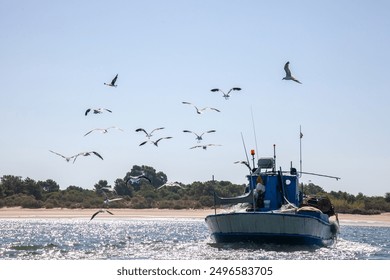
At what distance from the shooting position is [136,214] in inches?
3386

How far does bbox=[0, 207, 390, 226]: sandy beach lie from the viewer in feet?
254

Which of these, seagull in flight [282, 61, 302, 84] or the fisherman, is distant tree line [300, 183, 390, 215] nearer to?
the fisherman

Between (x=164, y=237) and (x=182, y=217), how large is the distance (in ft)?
105

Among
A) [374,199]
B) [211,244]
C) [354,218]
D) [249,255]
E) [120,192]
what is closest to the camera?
[249,255]

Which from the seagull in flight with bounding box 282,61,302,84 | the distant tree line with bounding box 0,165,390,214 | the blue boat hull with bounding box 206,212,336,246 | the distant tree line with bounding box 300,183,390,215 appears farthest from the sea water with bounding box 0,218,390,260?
the distant tree line with bounding box 0,165,390,214

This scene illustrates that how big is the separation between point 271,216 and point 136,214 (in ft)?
160

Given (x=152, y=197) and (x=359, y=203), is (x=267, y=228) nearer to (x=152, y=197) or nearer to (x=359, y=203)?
(x=359, y=203)

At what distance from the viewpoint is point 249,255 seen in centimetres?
3534

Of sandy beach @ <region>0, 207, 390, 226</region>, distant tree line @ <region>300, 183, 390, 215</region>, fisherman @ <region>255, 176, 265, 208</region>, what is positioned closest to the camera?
fisherman @ <region>255, 176, 265, 208</region>

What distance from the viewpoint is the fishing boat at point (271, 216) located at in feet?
127

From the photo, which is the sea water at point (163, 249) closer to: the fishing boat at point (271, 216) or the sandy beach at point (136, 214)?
the fishing boat at point (271, 216)

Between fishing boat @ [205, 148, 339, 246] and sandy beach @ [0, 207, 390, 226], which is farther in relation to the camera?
sandy beach @ [0, 207, 390, 226]

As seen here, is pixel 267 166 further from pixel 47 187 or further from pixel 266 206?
pixel 47 187
